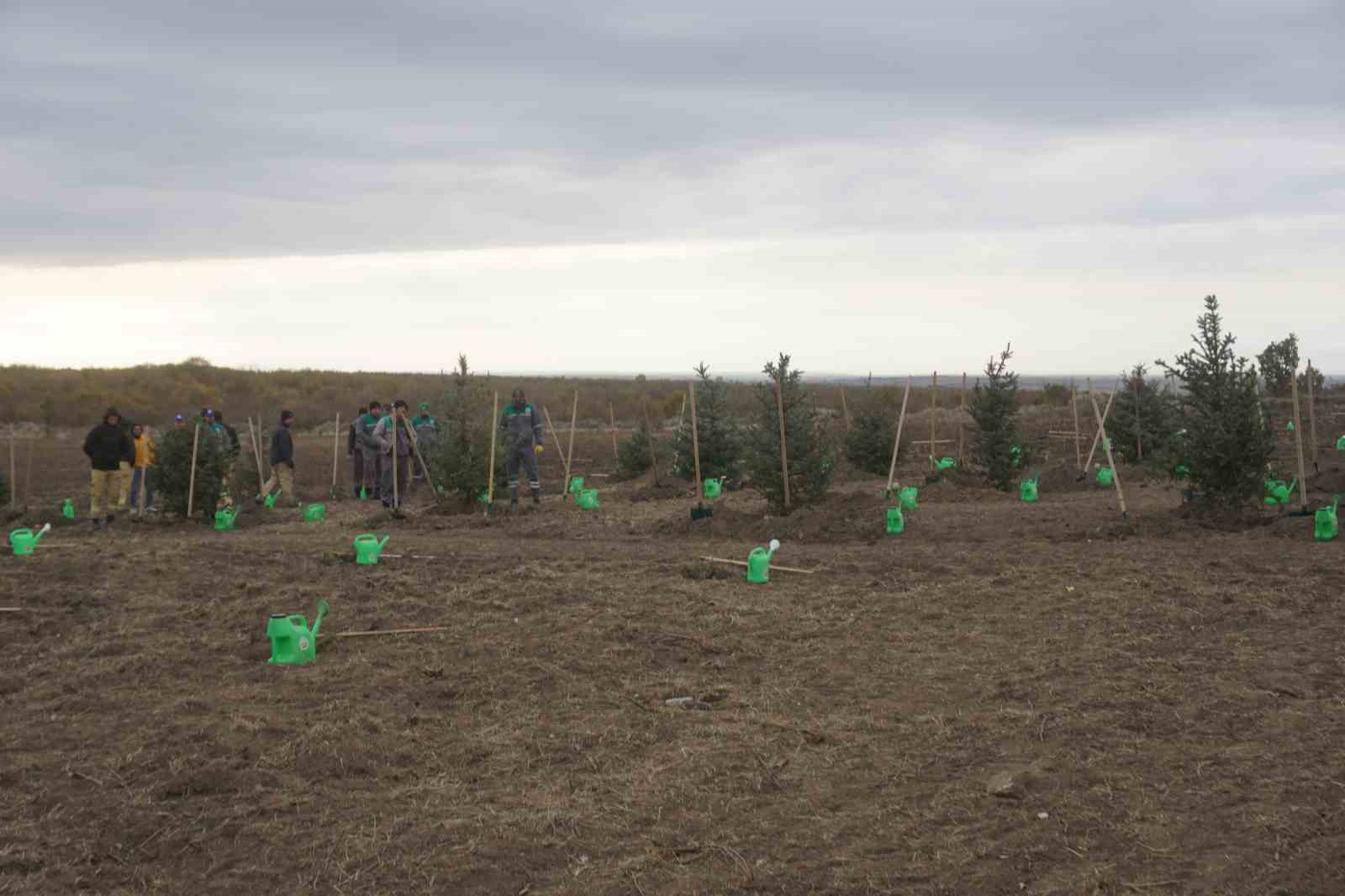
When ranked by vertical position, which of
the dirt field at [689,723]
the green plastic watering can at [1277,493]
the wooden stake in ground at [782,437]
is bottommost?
the dirt field at [689,723]

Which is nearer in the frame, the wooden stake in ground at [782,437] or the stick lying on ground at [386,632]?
the stick lying on ground at [386,632]

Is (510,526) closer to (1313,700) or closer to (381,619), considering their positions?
(381,619)

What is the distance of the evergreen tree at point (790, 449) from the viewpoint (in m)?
13.3

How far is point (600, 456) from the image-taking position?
27.3 m

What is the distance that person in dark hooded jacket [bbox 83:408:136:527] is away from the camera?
582 inches

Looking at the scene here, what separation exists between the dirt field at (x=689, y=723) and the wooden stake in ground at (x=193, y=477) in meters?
4.12

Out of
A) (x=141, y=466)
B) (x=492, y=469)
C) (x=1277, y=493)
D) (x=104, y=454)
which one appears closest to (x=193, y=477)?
(x=104, y=454)

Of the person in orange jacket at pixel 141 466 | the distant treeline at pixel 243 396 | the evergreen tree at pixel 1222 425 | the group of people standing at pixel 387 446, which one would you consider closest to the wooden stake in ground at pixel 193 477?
the person in orange jacket at pixel 141 466

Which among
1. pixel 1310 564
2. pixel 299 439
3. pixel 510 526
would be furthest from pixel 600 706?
pixel 299 439

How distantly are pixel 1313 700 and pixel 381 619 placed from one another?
20.0 feet

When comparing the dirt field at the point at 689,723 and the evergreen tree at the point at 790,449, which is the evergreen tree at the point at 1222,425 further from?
the evergreen tree at the point at 790,449

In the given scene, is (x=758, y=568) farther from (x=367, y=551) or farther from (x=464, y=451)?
(x=464, y=451)

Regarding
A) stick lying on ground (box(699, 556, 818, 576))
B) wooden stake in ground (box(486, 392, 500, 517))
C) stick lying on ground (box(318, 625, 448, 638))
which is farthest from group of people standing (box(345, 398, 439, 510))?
stick lying on ground (box(318, 625, 448, 638))

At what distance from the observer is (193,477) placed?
14719 mm
